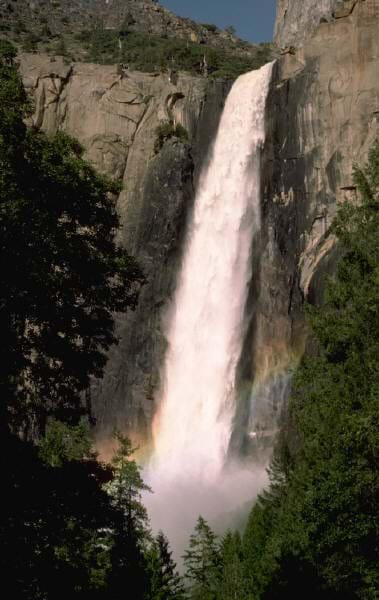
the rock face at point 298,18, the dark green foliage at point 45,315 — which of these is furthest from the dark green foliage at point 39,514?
the rock face at point 298,18

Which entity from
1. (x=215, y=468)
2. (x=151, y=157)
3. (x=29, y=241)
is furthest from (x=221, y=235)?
(x=29, y=241)

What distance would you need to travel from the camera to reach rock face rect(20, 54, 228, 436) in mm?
38688

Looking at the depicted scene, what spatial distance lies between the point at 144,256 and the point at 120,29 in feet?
175

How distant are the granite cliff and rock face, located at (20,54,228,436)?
72 millimetres

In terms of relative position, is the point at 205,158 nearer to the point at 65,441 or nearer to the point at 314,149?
the point at 314,149

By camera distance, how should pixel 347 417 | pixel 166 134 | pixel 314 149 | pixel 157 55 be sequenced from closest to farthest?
pixel 347 417 < pixel 314 149 < pixel 166 134 < pixel 157 55

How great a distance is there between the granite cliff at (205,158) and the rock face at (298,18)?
1255 inches

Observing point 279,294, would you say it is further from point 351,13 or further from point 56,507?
point 56,507

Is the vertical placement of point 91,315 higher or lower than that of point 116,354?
lower

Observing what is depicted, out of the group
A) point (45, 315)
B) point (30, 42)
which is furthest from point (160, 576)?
point (30, 42)

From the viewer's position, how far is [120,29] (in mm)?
84188

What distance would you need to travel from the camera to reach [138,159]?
43.9 meters

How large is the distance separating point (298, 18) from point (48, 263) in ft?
244

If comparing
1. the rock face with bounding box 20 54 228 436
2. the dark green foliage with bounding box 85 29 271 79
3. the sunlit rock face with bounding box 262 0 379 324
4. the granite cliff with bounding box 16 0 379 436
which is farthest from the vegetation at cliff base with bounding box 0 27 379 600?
the dark green foliage with bounding box 85 29 271 79
